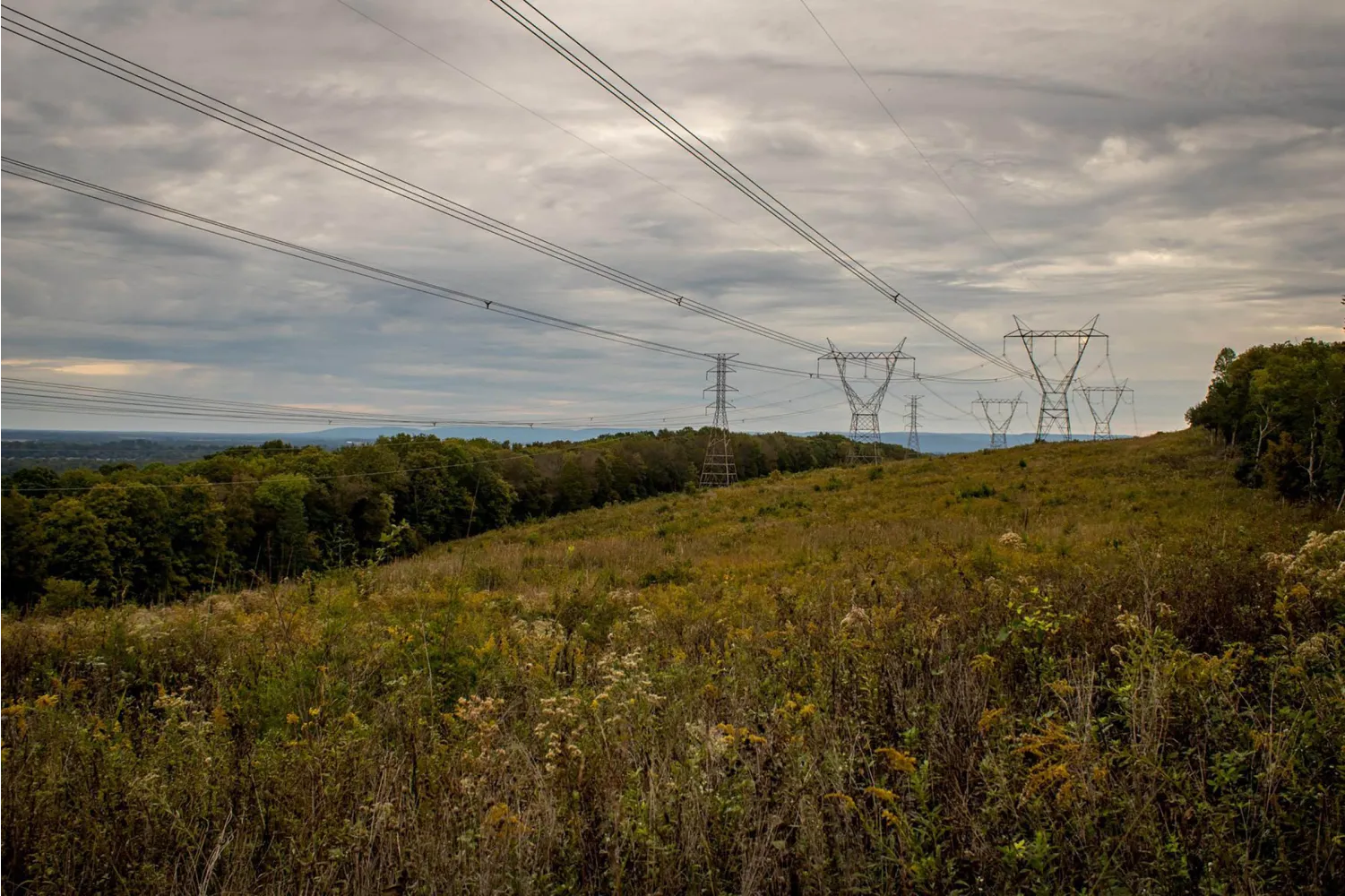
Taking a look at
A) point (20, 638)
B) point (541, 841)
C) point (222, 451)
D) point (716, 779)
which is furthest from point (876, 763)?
point (222, 451)

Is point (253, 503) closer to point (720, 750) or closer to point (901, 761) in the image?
point (720, 750)

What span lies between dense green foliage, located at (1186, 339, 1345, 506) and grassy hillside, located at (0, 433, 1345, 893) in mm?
17467

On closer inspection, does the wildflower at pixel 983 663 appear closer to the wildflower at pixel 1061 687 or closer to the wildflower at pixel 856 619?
the wildflower at pixel 1061 687

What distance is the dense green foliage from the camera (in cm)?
2230

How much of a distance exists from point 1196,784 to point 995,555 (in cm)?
1062

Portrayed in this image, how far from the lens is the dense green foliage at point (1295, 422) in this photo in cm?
2230

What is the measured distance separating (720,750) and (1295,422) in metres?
30.8

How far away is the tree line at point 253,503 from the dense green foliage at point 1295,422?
91.2 ft

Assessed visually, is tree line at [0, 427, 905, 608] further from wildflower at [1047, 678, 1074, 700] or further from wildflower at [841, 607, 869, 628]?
wildflower at [1047, 678, 1074, 700]

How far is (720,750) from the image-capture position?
157 inches

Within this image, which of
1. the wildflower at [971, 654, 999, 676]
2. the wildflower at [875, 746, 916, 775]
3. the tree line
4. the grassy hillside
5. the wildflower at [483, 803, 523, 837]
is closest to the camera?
the grassy hillside

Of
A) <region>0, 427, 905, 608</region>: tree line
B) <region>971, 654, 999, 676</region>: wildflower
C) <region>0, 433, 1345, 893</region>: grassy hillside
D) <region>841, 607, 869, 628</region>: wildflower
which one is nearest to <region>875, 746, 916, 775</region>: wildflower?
<region>0, 433, 1345, 893</region>: grassy hillside

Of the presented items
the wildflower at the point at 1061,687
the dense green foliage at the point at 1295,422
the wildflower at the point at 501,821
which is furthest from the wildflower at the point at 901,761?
the dense green foliage at the point at 1295,422

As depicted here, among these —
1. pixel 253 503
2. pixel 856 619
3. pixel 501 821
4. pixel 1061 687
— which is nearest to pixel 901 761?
pixel 1061 687
